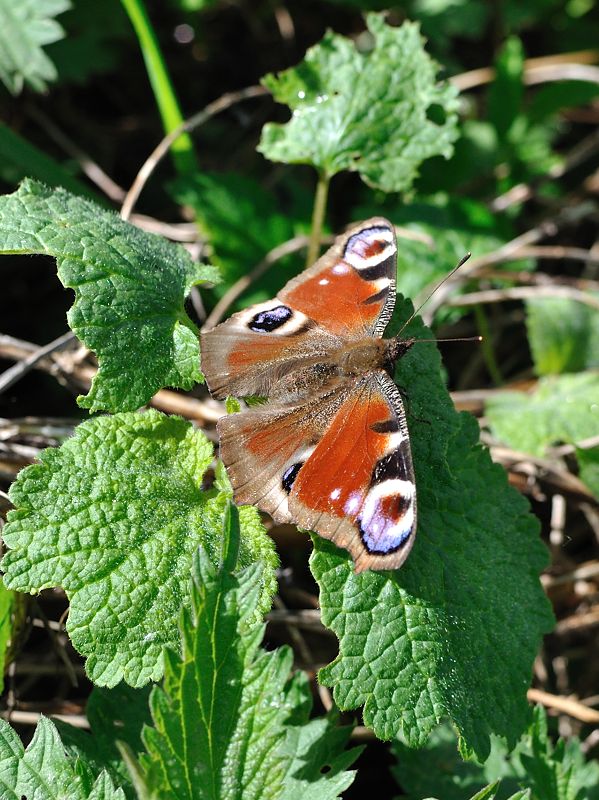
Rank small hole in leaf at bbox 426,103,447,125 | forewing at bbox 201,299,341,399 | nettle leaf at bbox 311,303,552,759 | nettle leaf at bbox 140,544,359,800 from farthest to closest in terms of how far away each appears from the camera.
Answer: small hole in leaf at bbox 426,103,447,125 < forewing at bbox 201,299,341,399 < nettle leaf at bbox 311,303,552,759 < nettle leaf at bbox 140,544,359,800

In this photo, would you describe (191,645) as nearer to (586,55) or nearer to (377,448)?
(377,448)

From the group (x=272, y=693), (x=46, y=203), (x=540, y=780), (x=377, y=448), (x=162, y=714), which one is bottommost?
(x=540, y=780)

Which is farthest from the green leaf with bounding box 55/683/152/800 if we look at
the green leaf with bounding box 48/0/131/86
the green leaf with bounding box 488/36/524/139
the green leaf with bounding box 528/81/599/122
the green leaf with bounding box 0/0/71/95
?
the green leaf with bounding box 528/81/599/122

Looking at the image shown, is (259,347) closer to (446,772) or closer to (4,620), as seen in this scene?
(4,620)

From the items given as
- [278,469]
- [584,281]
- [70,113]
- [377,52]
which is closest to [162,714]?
[278,469]

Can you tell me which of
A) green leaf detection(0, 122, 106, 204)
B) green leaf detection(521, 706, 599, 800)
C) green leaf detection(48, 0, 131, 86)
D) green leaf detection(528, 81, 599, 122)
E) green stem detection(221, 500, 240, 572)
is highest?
green leaf detection(48, 0, 131, 86)

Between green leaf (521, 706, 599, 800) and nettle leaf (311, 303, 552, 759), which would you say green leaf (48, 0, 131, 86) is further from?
green leaf (521, 706, 599, 800)

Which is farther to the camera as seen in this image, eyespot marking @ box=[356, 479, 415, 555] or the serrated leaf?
the serrated leaf

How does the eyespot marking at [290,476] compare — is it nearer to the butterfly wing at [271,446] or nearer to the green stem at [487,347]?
the butterfly wing at [271,446]
